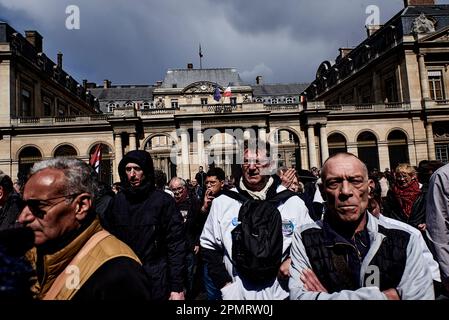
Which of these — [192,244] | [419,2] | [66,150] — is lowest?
[192,244]

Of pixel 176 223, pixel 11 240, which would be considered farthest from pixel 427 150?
pixel 11 240

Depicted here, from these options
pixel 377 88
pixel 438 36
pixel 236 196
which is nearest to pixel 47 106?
pixel 377 88

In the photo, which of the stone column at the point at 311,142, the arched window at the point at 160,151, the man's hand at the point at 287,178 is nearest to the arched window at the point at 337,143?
the stone column at the point at 311,142

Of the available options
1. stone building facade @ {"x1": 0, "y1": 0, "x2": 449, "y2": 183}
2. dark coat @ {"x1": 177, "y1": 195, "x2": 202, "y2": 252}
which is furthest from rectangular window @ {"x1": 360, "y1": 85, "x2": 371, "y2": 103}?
dark coat @ {"x1": 177, "y1": 195, "x2": 202, "y2": 252}

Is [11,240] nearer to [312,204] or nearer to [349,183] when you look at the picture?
[349,183]

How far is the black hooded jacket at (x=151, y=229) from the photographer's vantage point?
327cm

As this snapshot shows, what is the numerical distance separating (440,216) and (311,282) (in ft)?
5.54

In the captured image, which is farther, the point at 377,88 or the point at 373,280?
the point at 377,88

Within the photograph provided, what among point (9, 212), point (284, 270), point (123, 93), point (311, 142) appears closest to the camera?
point (284, 270)

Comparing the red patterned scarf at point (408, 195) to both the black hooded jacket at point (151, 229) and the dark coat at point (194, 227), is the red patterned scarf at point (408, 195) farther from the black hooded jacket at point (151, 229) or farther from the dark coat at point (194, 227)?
the black hooded jacket at point (151, 229)

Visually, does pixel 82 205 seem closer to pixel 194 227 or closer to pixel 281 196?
pixel 281 196

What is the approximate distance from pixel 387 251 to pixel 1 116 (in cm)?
3150

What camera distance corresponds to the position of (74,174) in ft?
6.06

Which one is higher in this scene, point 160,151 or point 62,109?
point 62,109
